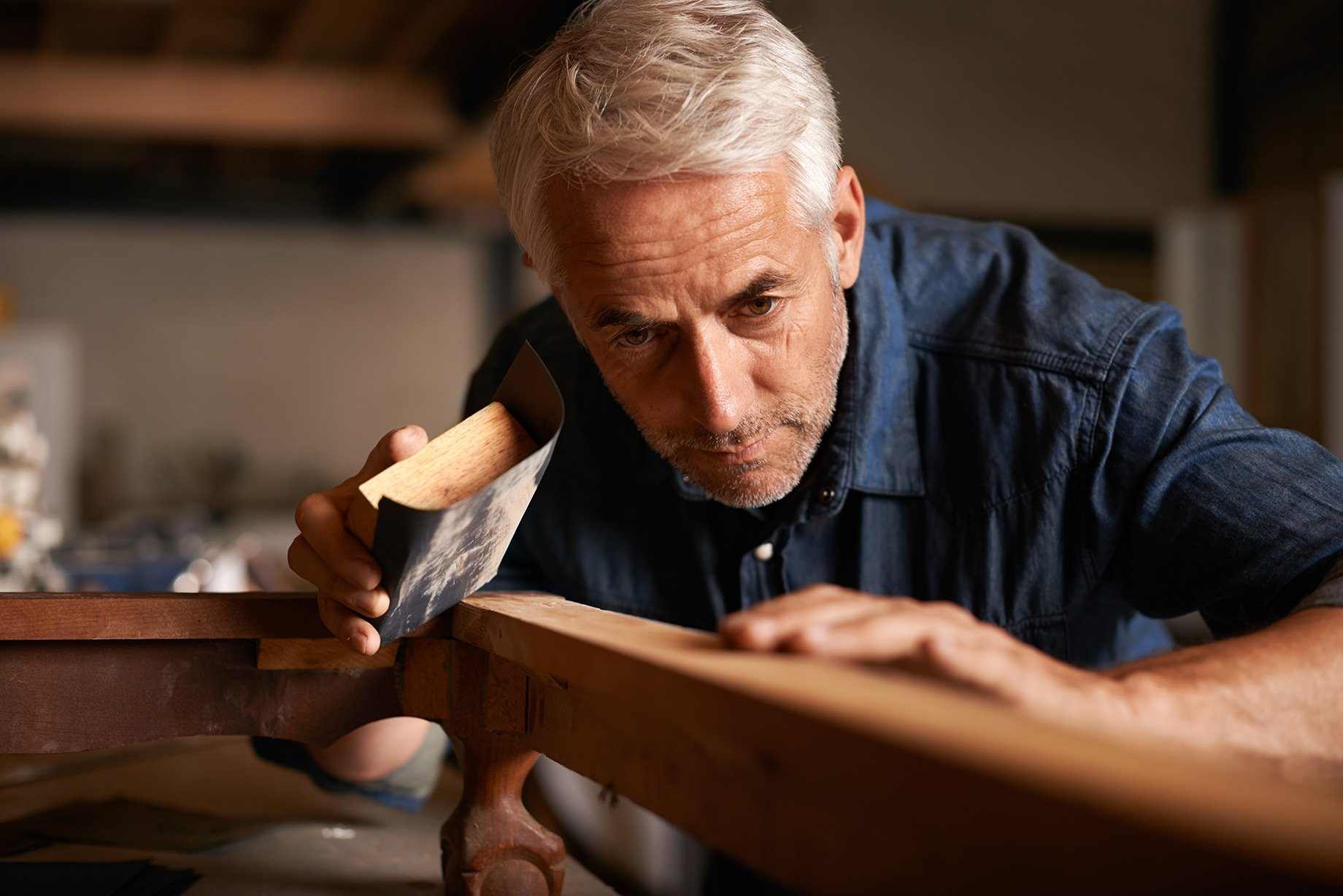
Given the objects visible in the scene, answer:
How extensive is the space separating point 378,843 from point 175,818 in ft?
0.80

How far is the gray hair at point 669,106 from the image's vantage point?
1023 millimetres

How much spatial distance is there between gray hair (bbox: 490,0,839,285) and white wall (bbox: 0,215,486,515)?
633 cm

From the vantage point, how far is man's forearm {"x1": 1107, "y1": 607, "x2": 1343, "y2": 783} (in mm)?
665

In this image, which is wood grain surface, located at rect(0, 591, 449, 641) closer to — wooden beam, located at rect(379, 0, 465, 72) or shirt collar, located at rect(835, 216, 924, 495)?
shirt collar, located at rect(835, 216, 924, 495)

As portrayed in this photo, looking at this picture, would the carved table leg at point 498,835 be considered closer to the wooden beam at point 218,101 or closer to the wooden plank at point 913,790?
the wooden plank at point 913,790

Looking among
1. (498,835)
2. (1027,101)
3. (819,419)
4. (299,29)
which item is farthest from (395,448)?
(1027,101)

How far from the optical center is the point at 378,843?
1.14 meters

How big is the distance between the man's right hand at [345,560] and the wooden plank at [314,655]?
35mm

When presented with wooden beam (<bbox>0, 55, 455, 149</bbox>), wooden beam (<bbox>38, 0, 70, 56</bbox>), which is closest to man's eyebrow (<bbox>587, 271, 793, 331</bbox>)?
wooden beam (<bbox>38, 0, 70, 56</bbox>)

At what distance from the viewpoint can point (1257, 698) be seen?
2.35 ft

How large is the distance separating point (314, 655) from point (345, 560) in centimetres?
13

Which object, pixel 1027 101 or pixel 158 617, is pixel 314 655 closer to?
pixel 158 617

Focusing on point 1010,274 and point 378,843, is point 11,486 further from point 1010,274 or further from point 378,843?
point 1010,274

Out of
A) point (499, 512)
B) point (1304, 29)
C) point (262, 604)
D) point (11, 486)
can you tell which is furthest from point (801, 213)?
point (1304, 29)
